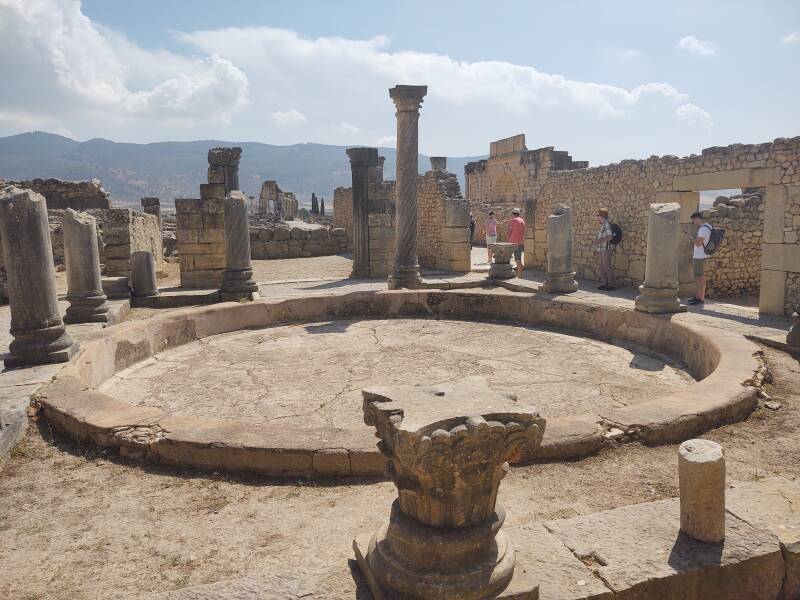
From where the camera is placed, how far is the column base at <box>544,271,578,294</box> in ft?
30.3

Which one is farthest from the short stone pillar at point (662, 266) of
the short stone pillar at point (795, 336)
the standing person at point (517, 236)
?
the standing person at point (517, 236)

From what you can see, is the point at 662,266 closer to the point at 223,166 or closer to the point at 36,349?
the point at 36,349

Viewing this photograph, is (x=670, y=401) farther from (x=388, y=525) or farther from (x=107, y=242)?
(x=107, y=242)

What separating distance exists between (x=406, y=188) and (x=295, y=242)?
9.11 m

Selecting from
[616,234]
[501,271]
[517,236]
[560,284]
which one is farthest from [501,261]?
[560,284]

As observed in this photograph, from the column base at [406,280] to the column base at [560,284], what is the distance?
2.81 meters

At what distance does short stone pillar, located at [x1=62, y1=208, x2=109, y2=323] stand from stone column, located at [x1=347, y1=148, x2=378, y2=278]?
6.93 metres

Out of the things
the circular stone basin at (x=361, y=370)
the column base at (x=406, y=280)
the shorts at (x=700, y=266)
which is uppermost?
the shorts at (x=700, y=266)

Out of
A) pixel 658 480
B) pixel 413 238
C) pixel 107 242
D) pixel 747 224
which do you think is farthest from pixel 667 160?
pixel 107 242

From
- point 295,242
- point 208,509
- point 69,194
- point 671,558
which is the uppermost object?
point 69,194

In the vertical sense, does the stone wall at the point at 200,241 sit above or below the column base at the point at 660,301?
above

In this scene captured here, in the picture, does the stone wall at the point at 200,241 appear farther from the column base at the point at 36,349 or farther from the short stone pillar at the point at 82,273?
the column base at the point at 36,349

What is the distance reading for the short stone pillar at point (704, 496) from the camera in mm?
2555

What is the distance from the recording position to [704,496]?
2555mm
